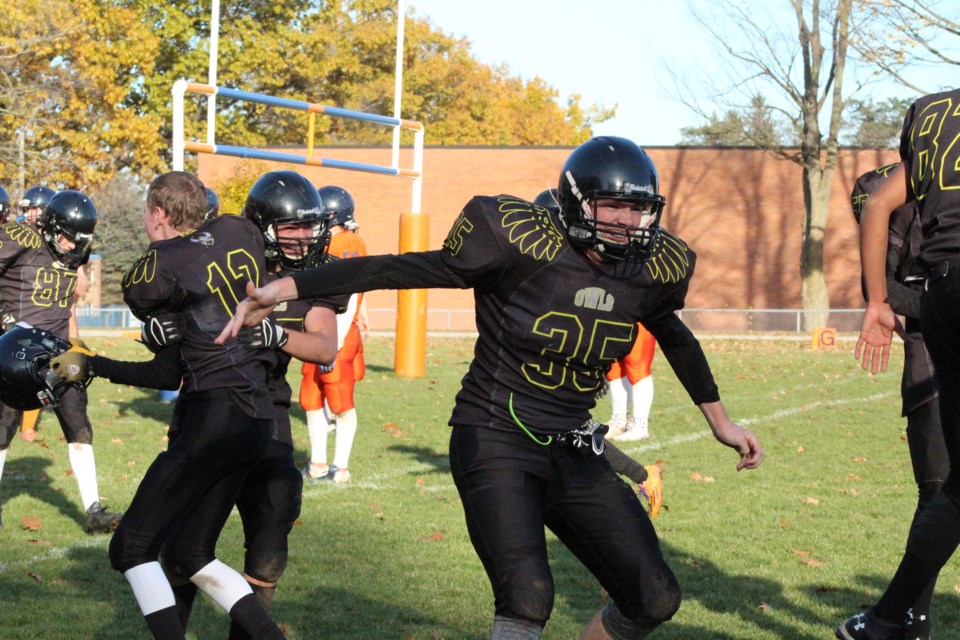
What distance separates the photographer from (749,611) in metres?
5.83

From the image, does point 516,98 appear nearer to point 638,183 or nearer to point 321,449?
point 321,449

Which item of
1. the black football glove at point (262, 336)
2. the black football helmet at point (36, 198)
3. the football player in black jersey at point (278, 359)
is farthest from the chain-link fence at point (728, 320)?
the black football glove at point (262, 336)

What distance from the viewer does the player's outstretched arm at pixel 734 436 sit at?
4.43 m

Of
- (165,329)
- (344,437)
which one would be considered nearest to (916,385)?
(165,329)

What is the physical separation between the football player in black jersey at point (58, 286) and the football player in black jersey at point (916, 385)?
449cm

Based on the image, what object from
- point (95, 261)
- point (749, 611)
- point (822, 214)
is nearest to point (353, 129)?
point (95, 261)

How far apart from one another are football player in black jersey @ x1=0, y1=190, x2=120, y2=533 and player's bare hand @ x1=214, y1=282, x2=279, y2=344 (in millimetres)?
3669

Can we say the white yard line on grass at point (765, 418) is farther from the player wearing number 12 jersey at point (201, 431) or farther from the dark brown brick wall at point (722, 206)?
the dark brown brick wall at point (722, 206)

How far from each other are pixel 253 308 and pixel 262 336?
647 mm

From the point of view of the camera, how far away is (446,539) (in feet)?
24.1

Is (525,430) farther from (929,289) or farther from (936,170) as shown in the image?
(936,170)

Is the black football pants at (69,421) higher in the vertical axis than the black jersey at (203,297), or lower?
lower

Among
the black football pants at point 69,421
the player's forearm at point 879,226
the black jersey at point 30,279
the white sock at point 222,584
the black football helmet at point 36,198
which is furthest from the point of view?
the black football helmet at point 36,198

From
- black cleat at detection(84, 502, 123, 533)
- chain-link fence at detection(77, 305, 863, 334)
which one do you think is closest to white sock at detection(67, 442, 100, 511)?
black cleat at detection(84, 502, 123, 533)
